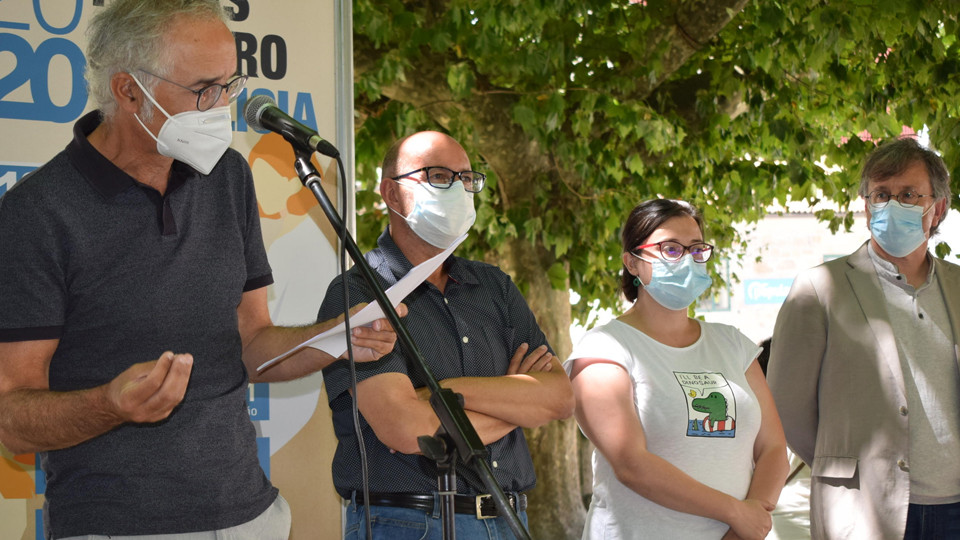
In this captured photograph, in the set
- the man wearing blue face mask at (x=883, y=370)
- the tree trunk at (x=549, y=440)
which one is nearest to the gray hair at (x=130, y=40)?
the man wearing blue face mask at (x=883, y=370)

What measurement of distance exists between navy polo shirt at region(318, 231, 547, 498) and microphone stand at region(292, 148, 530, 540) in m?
0.54

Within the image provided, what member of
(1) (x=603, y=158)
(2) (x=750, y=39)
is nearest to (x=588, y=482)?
(1) (x=603, y=158)

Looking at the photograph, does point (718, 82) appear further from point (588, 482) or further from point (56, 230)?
point (56, 230)

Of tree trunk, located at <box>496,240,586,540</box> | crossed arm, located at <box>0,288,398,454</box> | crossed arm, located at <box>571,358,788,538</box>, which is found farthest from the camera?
tree trunk, located at <box>496,240,586,540</box>

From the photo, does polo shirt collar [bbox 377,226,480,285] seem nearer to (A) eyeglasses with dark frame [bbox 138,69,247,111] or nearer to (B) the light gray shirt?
(A) eyeglasses with dark frame [bbox 138,69,247,111]

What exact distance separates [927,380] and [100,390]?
2.57m

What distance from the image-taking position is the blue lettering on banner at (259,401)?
288cm

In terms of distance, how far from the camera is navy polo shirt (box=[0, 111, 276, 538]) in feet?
5.72

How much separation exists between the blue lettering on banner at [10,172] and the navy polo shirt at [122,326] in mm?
863

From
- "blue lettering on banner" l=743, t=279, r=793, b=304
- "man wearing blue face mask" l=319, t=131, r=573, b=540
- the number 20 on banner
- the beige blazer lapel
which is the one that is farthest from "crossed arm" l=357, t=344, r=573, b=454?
"blue lettering on banner" l=743, t=279, r=793, b=304

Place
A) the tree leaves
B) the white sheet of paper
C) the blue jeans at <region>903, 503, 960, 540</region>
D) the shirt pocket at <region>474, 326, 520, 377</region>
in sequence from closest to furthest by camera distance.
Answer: the white sheet of paper → the shirt pocket at <region>474, 326, 520, 377</region> → the blue jeans at <region>903, 503, 960, 540</region> → the tree leaves

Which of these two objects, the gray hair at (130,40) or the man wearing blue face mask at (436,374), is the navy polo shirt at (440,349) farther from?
the gray hair at (130,40)

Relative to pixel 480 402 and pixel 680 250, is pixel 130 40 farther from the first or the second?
pixel 680 250

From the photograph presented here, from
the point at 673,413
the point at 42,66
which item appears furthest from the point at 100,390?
the point at 673,413
